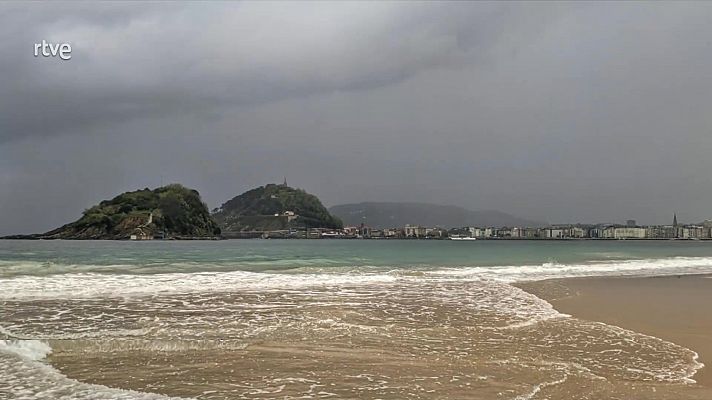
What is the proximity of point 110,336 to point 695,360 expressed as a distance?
8.70 m

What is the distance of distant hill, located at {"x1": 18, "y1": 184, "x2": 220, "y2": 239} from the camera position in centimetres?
13212

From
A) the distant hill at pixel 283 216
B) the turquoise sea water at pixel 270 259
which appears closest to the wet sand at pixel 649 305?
the turquoise sea water at pixel 270 259

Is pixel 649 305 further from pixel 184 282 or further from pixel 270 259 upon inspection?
pixel 270 259

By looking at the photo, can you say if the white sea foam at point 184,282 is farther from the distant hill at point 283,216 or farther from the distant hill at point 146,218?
the distant hill at point 283,216

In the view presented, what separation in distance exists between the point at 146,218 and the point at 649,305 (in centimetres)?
13447

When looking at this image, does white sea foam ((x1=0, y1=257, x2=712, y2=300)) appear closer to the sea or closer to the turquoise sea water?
the sea

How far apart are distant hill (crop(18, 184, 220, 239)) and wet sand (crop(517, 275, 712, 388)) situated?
412ft

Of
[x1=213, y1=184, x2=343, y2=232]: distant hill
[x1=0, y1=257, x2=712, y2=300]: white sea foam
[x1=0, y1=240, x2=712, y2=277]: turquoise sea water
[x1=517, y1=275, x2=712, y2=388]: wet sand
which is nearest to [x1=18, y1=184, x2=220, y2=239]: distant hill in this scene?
[x1=213, y1=184, x2=343, y2=232]: distant hill

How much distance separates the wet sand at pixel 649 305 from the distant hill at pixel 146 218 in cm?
12560

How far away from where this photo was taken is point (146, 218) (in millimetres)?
132750

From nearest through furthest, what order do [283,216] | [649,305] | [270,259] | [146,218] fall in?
[649,305] < [270,259] < [146,218] < [283,216]

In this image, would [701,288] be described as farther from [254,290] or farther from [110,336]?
[110,336]

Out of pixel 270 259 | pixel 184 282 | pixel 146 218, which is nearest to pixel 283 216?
pixel 146 218

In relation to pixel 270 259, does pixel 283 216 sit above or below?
above
